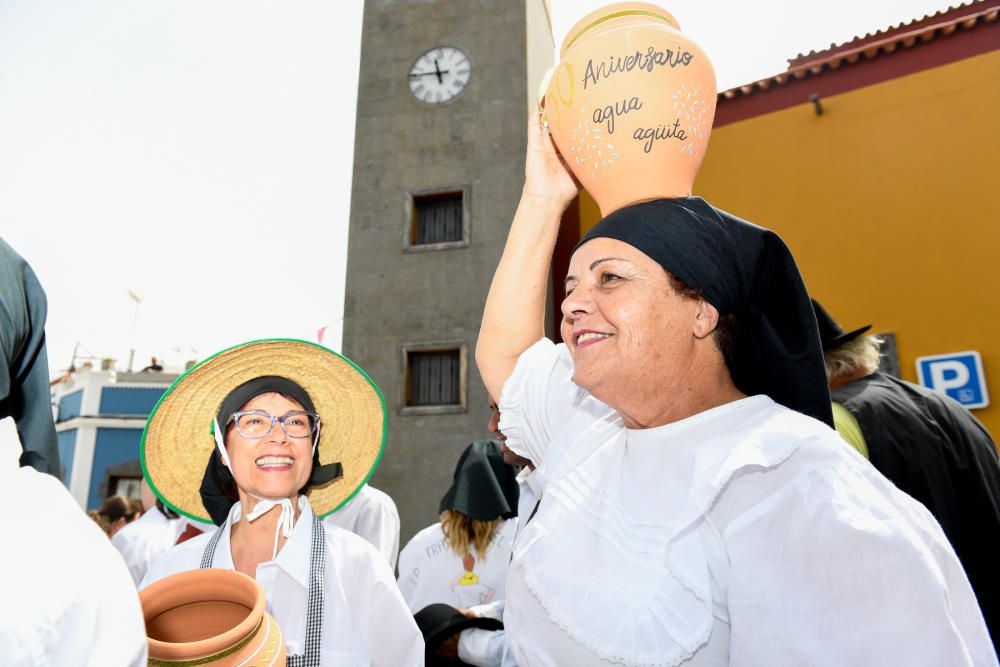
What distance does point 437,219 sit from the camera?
12773 millimetres

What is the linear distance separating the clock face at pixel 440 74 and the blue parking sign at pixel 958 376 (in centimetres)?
918

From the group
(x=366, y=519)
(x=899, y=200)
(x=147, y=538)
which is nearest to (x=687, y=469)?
(x=366, y=519)

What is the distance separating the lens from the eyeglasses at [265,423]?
239cm

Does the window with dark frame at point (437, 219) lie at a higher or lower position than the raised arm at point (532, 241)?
higher

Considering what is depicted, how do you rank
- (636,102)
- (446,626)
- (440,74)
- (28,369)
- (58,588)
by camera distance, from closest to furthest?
1. (58,588)
2. (636,102)
3. (28,369)
4. (446,626)
5. (440,74)

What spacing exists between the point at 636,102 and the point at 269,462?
1.71 meters

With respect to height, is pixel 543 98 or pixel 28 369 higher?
pixel 543 98

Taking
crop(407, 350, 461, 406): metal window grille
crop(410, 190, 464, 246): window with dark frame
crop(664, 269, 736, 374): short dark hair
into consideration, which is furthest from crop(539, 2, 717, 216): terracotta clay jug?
crop(410, 190, 464, 246): window with dark frame

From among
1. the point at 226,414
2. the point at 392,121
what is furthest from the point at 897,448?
the point at 392,121

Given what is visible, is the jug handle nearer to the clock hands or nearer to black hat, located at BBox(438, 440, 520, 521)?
black hat, located at BBox(438, 440, 520, 521)

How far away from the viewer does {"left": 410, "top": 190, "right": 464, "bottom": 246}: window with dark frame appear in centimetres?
1259

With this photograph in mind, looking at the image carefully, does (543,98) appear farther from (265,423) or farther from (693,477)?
(265,423)

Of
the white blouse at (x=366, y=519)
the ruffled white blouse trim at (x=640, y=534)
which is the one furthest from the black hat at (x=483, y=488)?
the ruffled white blouse trim at (x=640, y=534)

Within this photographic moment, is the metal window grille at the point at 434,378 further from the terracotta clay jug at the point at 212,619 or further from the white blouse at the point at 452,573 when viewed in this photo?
the terracotta clay jug at the point at 212,619
